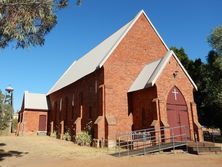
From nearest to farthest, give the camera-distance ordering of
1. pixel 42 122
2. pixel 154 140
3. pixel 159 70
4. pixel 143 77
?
pixel 154 140
pixel 159 70
pixel 143 77
pixel 42 122

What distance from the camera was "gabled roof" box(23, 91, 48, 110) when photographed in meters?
40.1

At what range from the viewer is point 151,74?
23.6 meters

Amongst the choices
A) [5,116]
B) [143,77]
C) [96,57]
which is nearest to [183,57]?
[96,57]

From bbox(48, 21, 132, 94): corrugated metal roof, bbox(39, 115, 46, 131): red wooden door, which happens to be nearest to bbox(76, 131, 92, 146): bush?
bbox(48, 21, 132, 94): corrugated metal roof

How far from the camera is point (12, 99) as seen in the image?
145 feet

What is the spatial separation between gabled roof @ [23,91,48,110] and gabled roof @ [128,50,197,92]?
20.9 m

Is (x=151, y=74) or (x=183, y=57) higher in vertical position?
(x=183, y=57)

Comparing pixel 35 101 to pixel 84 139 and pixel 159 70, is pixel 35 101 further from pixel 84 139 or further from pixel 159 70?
pixel 159 70

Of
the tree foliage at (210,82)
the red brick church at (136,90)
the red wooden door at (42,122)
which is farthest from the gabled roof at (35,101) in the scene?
the tree foliage at (210,82)

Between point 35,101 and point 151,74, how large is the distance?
2453 centimetres

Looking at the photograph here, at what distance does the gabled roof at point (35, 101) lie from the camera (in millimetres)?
40125

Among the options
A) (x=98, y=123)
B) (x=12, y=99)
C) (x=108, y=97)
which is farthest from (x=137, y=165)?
(x=12, y=99)

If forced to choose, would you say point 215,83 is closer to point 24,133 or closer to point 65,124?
point 65,124

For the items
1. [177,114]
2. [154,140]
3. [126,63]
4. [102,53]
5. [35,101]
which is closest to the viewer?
[154,140]
